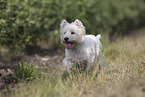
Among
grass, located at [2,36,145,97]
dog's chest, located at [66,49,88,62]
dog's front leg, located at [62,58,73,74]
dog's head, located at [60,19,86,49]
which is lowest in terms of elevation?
grass, located at [2,36,145,97]

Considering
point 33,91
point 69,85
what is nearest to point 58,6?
point 69,85

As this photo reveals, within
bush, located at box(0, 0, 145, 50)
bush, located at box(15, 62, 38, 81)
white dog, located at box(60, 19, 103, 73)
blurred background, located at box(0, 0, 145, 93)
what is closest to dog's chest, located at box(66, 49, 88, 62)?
white dog, located at box(60, 19, 103, 73)

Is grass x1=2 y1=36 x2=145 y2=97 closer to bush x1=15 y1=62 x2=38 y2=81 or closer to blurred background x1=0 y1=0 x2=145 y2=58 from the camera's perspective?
bush x1=15 y1=62 x2=38 y2=81

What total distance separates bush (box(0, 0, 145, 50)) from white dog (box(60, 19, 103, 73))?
1906 mm

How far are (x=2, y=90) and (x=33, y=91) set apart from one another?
921 millimetres

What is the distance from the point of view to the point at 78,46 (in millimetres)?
4352

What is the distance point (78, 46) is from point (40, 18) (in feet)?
9.99

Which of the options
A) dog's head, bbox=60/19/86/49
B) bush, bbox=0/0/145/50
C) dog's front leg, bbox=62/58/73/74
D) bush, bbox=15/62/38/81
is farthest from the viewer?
bush, bbox=0/0/145/50

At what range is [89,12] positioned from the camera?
9102 mm

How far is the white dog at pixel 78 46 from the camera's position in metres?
4.05

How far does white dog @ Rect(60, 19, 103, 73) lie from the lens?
405 centimetres

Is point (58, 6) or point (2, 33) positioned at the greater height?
point (58, 6)

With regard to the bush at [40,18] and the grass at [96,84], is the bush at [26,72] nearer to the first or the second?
the grass at [96,84]

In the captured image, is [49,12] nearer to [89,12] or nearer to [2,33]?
[89,12]
